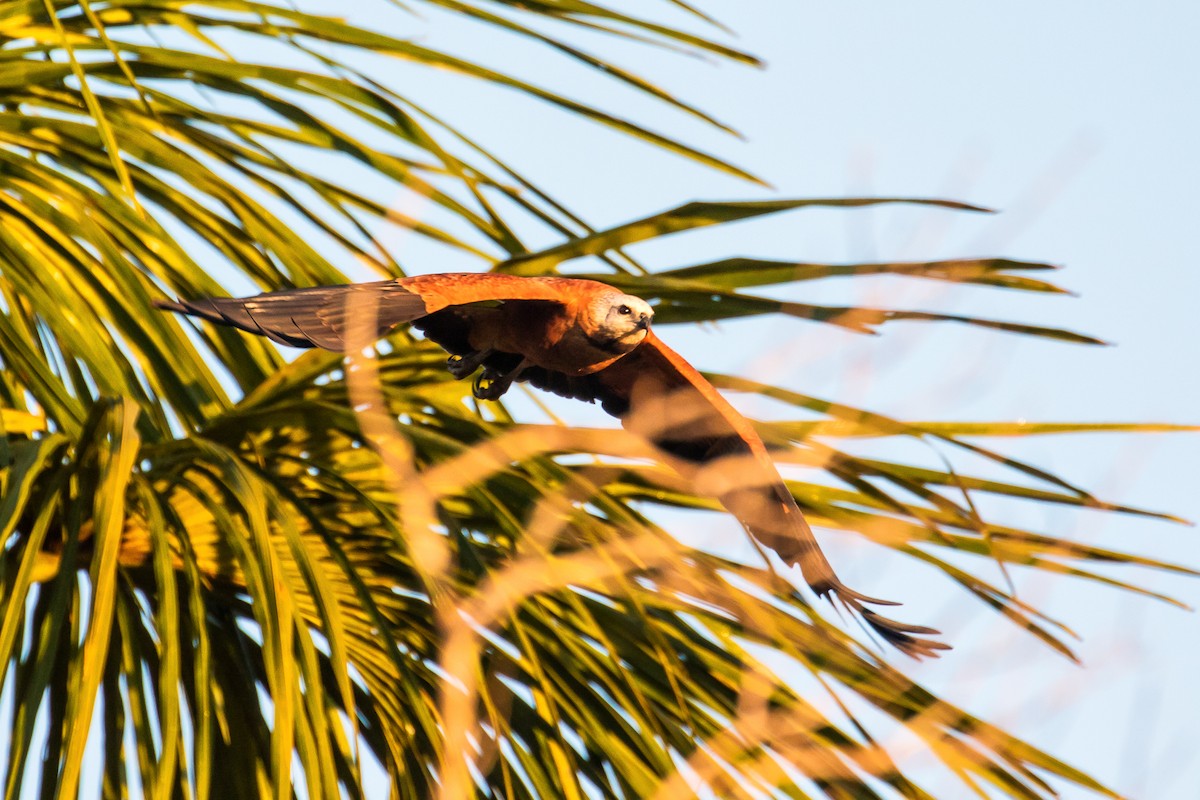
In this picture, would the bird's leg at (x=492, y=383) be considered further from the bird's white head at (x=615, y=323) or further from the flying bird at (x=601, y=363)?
the bird's white head at (x=615, y=323)

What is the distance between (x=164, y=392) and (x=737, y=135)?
0.97 m

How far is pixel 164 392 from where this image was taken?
6.51 feet

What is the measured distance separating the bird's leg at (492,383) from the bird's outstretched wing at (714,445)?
0.25 m

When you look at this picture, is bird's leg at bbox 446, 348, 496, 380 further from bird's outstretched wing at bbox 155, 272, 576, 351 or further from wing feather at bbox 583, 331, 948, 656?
wing feather at bbox 583, 331, 948, 656

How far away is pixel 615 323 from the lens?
2289 millimetres

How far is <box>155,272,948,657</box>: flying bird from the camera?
1860 mm

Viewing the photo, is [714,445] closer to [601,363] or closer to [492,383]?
[601,363]

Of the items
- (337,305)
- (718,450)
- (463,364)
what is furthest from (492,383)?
(337,305)

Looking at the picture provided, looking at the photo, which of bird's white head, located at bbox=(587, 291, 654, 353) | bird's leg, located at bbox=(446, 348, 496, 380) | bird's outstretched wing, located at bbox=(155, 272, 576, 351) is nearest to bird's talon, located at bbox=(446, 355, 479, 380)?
bird's leg, located at bbox=(446, 348, 496, 380)

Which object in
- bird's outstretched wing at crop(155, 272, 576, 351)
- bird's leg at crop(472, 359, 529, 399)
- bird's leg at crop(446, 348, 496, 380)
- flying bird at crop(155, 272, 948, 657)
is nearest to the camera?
bird's outstretched wing at crop(155, 272, 576, 351)

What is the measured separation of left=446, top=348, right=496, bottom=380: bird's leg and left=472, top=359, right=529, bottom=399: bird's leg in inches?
1.1

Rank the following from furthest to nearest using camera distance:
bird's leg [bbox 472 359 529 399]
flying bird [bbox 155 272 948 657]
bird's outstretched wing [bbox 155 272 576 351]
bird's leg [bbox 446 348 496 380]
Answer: bird's leg [bbox 472 359 529 399] → bird's leg [bbox 446 348 496 380] → flying bird [bbox 155 272 948 657] → bird's outstretched wing [bbox 155 272 576 351]

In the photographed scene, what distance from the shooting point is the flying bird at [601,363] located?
1860mm

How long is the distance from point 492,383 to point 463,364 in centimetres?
18
